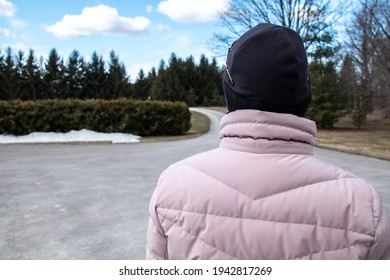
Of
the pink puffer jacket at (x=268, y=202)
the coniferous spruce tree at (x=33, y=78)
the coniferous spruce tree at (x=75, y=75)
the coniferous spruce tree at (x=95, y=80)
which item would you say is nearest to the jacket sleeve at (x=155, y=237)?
the pink puffer jacket at (x=268, y=202)

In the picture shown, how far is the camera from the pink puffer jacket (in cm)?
93

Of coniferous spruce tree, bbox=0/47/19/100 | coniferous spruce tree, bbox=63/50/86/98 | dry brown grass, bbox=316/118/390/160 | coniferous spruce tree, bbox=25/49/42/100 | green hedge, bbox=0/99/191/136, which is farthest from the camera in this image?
coniferous spruce tree, bbox=63/50/86/98

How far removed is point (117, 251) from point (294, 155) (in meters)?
2.75

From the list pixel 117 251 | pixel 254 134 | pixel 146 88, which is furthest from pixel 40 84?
Result: pixel 254 134

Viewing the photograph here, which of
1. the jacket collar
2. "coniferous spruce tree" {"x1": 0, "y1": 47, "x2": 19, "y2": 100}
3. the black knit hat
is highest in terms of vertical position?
"coniferous spruce tree" {"x1": 0, "y1": 47, "x2": 19, "y2": 100}

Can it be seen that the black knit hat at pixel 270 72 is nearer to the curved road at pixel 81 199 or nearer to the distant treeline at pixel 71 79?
the curved road at pixel 81 199

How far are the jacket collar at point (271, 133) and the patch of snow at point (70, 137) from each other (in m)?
12.6

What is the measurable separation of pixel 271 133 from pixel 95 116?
1509 centimetres

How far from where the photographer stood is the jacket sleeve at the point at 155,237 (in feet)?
3.53

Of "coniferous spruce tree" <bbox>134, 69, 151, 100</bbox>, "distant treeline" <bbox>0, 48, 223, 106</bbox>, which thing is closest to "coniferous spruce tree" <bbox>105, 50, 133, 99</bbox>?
"distant treeline" <bbox>0, 48, 223, 106</bbox>

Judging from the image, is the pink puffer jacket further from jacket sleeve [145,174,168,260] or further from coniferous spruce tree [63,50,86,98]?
coniferous spruce tree [63,50,86,98]

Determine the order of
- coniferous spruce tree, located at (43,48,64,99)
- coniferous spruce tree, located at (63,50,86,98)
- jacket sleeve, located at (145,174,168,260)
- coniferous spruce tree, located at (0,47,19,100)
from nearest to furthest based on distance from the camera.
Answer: jacket sleeve, located at (145,174,168,260) < coniferous spruce tree, located at (0,47,19,100) < coniferous spruce tree, located at (43,48,64,99) < coniferous spruce tree, located at (63,50,86,98)

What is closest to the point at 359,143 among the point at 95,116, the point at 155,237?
the point at 95,116

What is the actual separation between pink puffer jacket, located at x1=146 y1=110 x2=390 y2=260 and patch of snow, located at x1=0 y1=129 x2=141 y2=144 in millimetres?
12552
